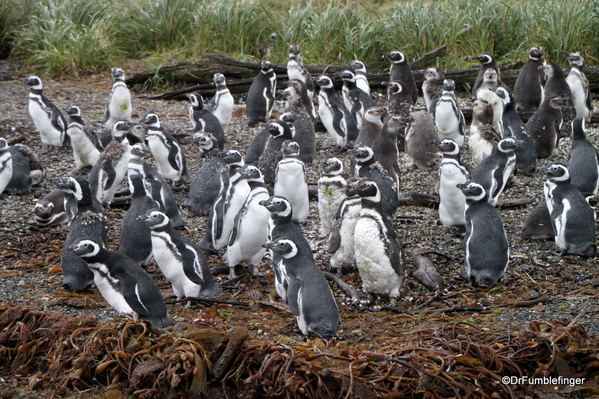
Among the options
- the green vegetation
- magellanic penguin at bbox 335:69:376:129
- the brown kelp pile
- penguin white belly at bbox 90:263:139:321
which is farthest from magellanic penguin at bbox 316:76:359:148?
the brown kelp pile

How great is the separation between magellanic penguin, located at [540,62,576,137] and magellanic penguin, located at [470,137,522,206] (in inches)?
129

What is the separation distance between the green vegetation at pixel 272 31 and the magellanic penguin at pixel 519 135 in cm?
413

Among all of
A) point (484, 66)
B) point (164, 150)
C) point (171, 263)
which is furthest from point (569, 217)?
point (484, 66)

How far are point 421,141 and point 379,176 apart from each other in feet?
8.04

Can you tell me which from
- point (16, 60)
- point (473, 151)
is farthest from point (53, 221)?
point (16, 60)

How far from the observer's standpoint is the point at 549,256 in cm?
724

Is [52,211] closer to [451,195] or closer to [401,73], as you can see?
[451,195]

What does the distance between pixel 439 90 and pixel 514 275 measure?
561 centimetres

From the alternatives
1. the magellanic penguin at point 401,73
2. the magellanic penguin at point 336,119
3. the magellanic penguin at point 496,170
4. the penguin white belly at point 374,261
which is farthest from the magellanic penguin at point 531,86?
the penguin white belly at point 374,261

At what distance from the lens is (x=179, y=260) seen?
6059 mm

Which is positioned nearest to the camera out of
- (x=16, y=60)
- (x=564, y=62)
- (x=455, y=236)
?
(x=455, y=236)

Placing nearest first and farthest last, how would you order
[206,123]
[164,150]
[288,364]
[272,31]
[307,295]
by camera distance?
[288,364], [307,295], [164,150], [206,123], [272,31]

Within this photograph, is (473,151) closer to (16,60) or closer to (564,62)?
(564,62)

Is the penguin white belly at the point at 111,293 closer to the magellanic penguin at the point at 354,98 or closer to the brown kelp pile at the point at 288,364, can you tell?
the brown kelp pile at the point at 288,364
